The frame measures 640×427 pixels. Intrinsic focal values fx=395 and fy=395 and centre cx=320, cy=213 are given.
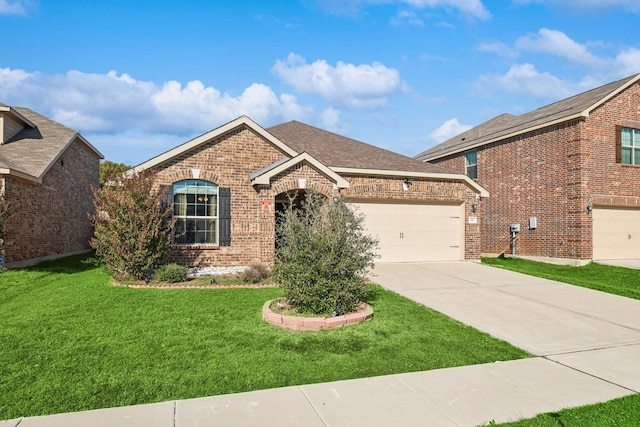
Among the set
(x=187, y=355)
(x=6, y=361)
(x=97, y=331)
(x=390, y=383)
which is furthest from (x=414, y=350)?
(x=6, y=361)

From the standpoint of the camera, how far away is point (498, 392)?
442 centimetres

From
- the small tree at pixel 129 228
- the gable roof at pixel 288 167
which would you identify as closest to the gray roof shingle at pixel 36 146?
the small tree at pixel 129 228

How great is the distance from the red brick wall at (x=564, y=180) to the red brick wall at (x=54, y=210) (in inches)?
703

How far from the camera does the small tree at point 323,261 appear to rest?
270 inches

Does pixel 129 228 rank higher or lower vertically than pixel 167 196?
lower

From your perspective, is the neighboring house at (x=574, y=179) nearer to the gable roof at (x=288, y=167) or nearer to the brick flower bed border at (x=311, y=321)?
the gable roof at (x=288, y=167)

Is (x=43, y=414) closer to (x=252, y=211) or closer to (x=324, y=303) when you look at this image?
(x=324, y=303)

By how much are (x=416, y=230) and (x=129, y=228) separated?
9.88 metres

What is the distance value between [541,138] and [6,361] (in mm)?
18539

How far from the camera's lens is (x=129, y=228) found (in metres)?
9.92

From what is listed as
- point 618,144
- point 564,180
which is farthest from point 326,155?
point 618,144

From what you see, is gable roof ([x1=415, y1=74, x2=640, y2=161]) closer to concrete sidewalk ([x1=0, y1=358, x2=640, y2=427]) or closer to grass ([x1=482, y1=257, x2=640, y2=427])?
grass ([x1=482, y1=257, x2=640, y2=427])

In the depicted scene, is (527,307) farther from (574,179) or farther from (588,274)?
(574,179)

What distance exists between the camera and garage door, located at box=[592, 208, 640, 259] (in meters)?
15.9
